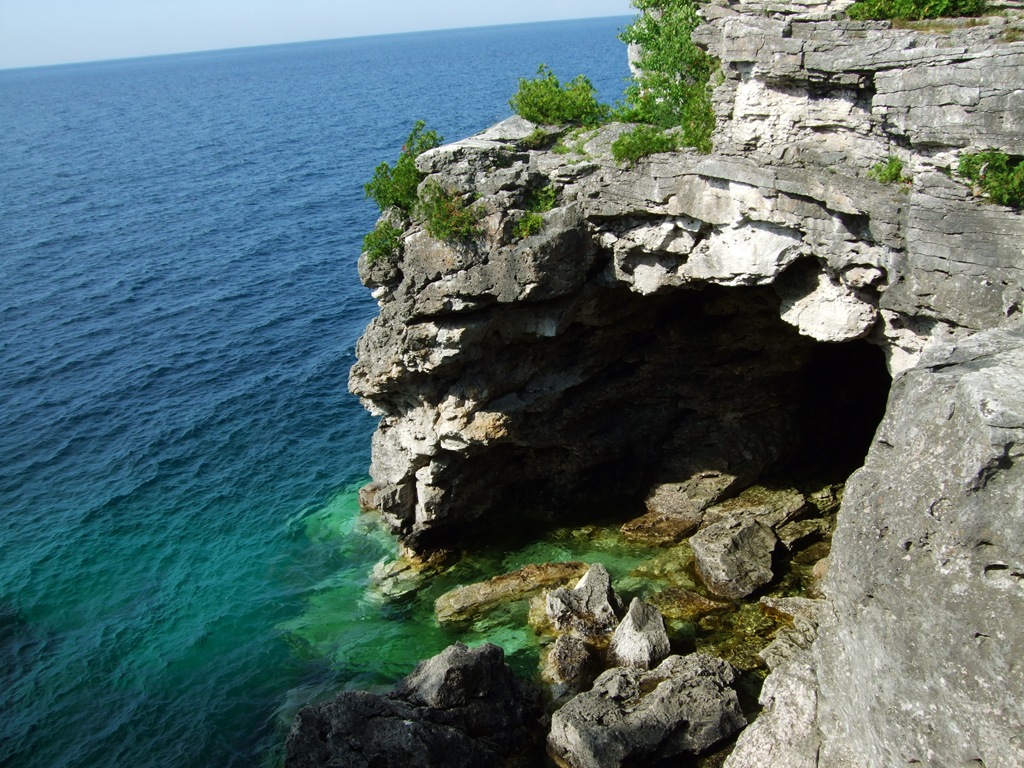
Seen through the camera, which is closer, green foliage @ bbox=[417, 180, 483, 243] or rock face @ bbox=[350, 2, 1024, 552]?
rock face @ bbox=[350, 2, 1024, 552]

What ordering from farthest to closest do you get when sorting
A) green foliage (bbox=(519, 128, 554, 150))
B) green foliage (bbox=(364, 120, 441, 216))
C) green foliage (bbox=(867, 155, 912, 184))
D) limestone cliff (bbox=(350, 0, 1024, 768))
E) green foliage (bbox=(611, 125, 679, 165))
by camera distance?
green foliage (bbox=(519, 128, 554, 150)) < green foliage (bbox=(364, 120, 441, 216)) < green foliage (bbox=(611, 125, 679, 165)) < green foliage (bbox=(867, 155, 912, 184)) < limestone cliff (bbox=(350, 0, 1024, 768))

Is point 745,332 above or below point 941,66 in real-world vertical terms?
below

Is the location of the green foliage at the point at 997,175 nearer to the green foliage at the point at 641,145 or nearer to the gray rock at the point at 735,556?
the green foliage at the point at 641,145

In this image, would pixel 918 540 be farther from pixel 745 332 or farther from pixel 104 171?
pixel 104 171

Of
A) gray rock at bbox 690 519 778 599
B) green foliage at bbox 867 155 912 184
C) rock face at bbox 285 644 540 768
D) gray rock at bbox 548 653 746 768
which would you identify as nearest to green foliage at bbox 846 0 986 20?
green foliage at bbox 867 155 912 184

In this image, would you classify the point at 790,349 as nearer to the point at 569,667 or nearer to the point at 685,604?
the point at 685,604

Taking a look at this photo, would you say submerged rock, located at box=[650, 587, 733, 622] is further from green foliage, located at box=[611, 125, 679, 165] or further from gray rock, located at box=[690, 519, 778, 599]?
green foliage, located at box=[611, 125, 679, 165]

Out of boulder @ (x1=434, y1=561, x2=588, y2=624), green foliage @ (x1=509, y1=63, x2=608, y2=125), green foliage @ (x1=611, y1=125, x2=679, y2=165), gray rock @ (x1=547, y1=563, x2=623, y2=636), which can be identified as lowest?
boulder @ (x1=434, y1=561, x2=588, y2=624)

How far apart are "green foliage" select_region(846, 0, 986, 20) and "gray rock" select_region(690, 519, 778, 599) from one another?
14.6 metres

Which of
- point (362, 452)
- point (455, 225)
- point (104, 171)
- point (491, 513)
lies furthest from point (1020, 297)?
point (104, 171)

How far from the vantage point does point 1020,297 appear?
17.0m

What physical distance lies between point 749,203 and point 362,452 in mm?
23057

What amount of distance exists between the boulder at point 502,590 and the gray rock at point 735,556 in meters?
3.96

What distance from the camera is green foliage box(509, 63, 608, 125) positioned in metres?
27.3
